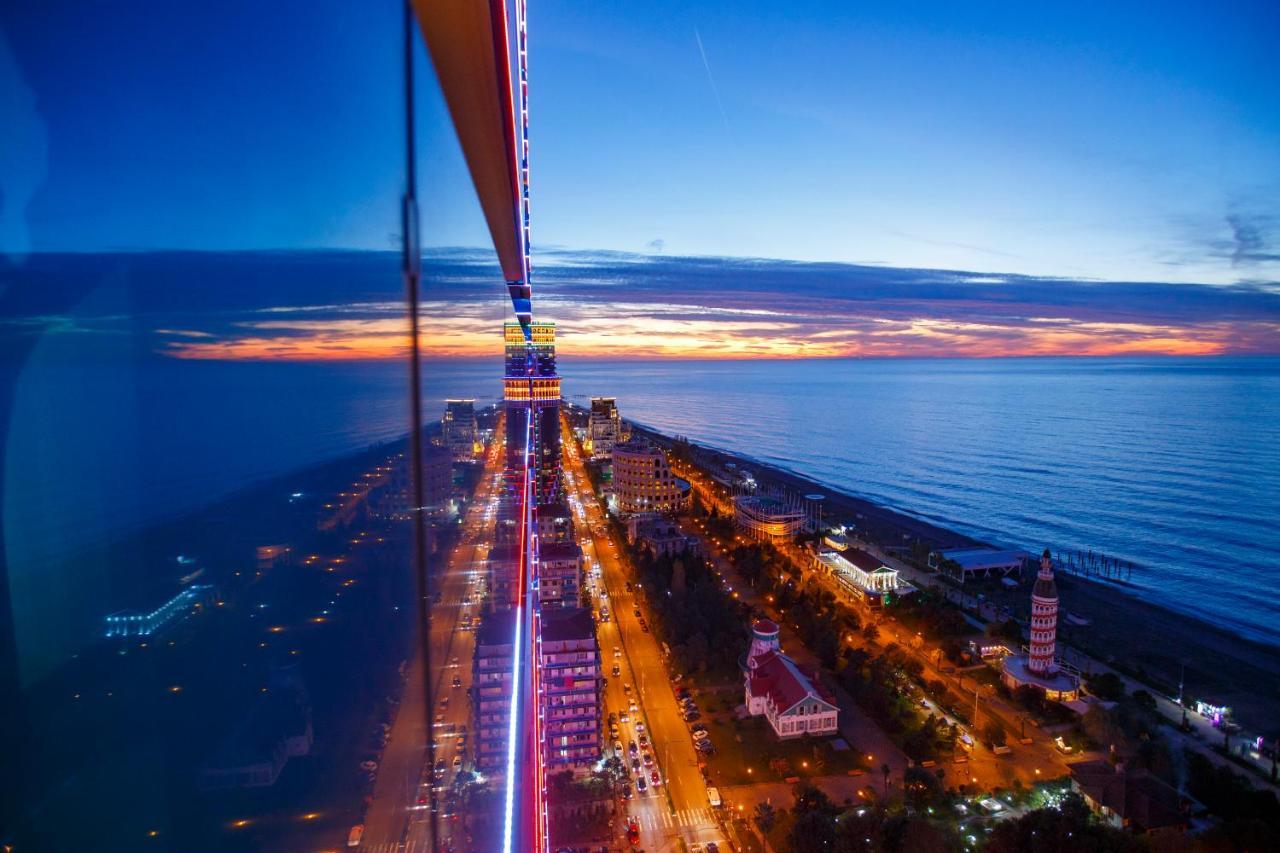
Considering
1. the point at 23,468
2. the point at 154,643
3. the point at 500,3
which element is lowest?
the point at 154,643

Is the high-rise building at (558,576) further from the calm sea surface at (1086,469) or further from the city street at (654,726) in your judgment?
the calm sea surface at (1086,469)

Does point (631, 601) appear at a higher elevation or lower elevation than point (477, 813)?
lower

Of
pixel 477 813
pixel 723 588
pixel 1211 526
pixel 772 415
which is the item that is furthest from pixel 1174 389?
pixel 477 813

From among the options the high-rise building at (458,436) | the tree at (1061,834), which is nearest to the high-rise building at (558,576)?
the high-rise building at (458,436)

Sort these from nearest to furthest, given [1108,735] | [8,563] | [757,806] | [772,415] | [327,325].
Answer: [8,563]
[327,325]
[757,806]
[1108,735]
[772,415]

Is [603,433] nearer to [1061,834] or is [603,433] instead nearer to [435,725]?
[1061,834]

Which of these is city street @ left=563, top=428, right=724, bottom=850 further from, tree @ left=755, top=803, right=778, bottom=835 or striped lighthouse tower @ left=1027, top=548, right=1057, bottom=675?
striped lighthouse tower @ left=1027, top=548, right=1057, bottom=675

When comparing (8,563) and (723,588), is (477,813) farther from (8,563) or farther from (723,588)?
(723,588)
